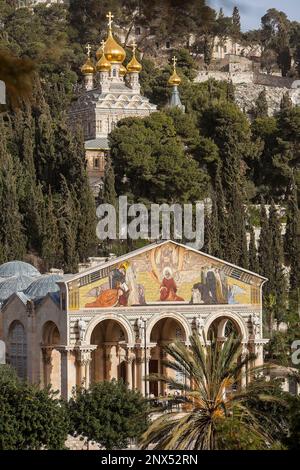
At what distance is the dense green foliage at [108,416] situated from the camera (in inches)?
2196

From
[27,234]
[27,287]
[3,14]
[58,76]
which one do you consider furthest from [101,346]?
[3,14]

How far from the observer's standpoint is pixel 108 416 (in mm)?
56125

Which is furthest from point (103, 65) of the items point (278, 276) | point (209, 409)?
point (209, 409)

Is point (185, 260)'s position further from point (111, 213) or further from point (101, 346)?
point (111, 213)

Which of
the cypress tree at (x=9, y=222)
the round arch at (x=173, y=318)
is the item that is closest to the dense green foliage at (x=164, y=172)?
the cypress tree at (x=9, y=222)

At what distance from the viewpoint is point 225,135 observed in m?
102

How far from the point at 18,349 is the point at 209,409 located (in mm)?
27579

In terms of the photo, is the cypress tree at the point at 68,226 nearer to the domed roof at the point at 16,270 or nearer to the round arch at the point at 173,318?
the domed roof at the point at 16,270

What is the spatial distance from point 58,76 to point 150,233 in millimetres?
30449

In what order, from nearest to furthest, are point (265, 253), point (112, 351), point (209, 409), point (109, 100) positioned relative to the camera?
1. point (209, 409)
2. point (112, 351)
3. point (265, 253)
4. point (109, 100)

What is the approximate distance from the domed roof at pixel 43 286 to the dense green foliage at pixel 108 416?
37.8 feet

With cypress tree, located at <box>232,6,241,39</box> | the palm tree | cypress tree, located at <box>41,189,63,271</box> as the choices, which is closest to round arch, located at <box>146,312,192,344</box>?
cypress tree, located at <box>41,189,63,271</box>

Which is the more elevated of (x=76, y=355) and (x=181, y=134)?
(x=181, y=134)

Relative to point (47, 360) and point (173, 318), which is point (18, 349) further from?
point (173, 318)
